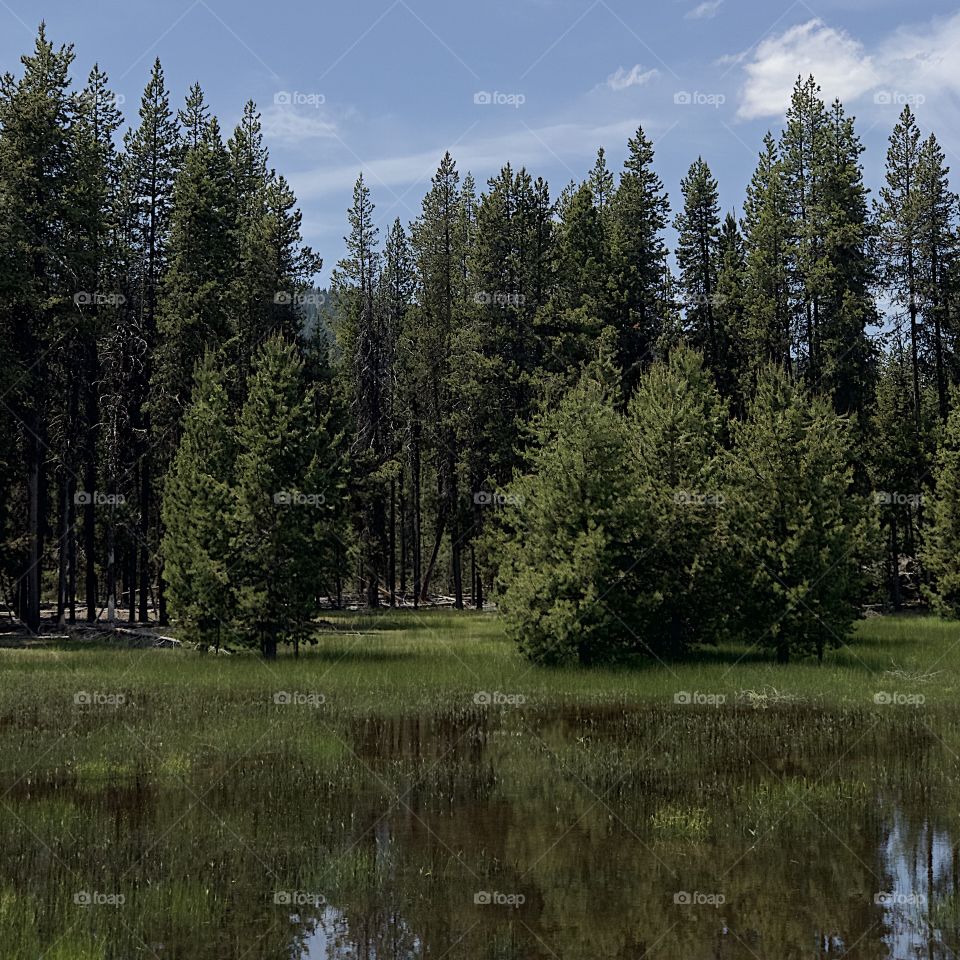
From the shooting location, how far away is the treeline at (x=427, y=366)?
34625 mm

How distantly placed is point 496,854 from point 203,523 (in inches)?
931

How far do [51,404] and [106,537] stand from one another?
656 centimetres

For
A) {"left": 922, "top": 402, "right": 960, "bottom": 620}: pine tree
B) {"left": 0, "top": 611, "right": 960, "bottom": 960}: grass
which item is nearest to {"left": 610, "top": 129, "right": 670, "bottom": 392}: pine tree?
{"left": 922, "top": 402, "right": 960, "bottom": 620}: pine tree

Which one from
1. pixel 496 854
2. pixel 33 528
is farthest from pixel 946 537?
pixel 496 854

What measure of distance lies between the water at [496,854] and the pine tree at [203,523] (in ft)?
51.8

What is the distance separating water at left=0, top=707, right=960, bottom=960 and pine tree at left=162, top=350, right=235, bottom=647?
15.8 meters

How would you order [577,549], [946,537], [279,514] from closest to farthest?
[577,549], [279,514], [946,537]

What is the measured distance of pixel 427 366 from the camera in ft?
204

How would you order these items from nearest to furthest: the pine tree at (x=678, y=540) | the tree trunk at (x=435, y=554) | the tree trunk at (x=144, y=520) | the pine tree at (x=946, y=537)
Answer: the pine tree at (x=678, y=540), the tree trunk at (x=144, y=520), the pine tree at (x=946, y=537), the tree trunk at (x=435, y=554)

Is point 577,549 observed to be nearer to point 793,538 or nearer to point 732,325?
point 793,538

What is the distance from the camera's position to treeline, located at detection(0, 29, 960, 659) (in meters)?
34.6

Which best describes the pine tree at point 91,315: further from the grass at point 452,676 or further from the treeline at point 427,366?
the grass at point 452,676

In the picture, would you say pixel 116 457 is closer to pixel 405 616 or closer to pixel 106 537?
pixel 106 537

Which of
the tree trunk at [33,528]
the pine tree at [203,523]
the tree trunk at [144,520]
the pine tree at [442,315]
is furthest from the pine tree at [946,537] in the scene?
the tree trunk at [33,528]
